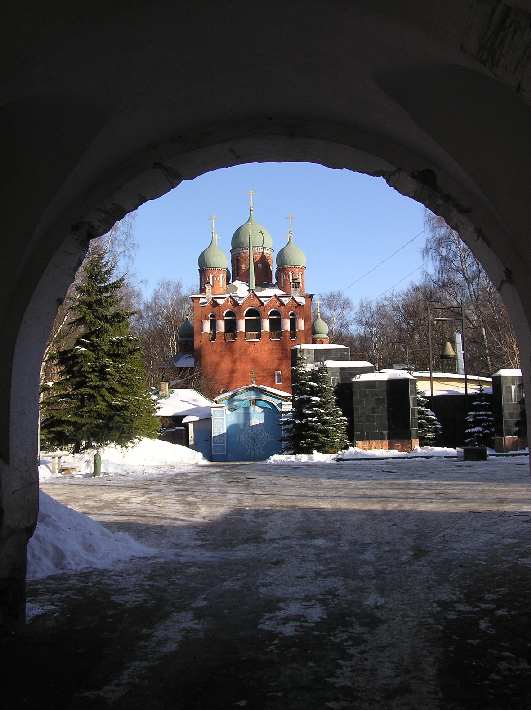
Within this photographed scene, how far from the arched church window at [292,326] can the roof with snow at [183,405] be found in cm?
1214

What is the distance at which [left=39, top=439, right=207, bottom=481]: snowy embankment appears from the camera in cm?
2044

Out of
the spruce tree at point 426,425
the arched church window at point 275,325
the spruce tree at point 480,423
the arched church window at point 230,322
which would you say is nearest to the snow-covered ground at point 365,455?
the spruce tree at point 480,423

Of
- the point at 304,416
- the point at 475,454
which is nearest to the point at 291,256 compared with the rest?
the point at 304,416

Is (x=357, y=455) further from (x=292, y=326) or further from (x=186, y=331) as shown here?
(x=186, y=331)

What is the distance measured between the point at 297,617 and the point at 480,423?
24.4m

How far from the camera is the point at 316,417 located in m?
25.5

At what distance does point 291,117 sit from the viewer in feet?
14.5

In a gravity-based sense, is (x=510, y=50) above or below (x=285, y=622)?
above

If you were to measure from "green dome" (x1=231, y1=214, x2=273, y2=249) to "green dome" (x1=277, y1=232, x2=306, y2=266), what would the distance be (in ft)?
8.37

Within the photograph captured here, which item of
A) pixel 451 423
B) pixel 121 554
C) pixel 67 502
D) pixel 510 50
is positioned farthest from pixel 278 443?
pixel 510 50

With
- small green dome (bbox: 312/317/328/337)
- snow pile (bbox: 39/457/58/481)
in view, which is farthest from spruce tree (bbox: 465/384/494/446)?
small green dome (bbox: 312/317/328/337)

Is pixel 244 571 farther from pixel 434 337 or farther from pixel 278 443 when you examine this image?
pixel 434 337

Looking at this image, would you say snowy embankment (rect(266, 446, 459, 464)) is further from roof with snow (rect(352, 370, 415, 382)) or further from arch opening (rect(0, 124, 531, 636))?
arch opening (rect(0, 124, 531, 636))

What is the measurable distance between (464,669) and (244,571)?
3002 millimetres
